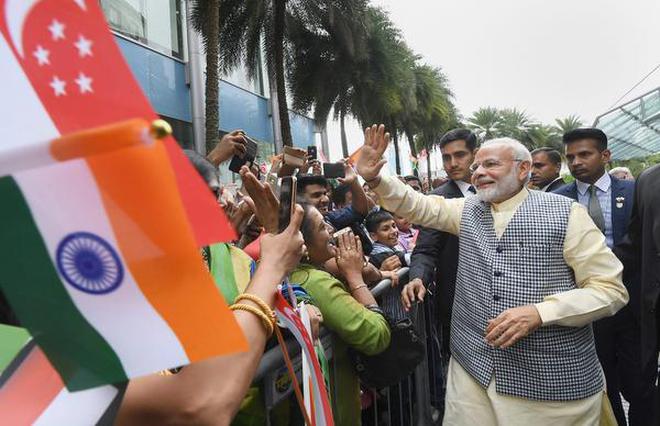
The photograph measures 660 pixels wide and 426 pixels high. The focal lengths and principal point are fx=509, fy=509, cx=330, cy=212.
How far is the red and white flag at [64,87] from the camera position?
0.58m

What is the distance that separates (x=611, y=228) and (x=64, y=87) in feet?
11.2

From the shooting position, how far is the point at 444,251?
9.84 ft

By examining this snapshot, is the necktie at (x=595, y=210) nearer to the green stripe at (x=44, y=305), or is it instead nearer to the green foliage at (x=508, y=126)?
the green stripe at (x=44, y=305)

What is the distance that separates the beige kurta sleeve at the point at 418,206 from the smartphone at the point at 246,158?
2.77 feet

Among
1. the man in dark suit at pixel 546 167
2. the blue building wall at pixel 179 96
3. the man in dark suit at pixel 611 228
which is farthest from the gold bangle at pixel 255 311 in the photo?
the blue building wall at pixel 179 96

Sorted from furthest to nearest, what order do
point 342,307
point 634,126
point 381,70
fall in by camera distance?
point 634,126, point 381,70, point 342,307

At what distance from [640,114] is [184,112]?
48.4 ft

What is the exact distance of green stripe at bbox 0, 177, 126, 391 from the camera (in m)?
0.55

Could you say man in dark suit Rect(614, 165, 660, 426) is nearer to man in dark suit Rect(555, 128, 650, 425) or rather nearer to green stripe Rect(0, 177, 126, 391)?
man in dark suit Rect(555, 128, 650, 425)

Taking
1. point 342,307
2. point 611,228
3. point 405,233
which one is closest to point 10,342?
point 342,307

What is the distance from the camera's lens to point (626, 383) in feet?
9.91

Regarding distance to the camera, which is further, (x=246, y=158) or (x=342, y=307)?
(x=246, y=158)

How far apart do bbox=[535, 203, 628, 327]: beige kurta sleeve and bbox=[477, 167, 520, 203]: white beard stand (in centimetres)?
28

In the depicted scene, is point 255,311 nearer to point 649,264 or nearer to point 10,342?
point 10,342
